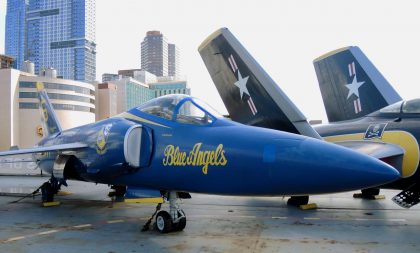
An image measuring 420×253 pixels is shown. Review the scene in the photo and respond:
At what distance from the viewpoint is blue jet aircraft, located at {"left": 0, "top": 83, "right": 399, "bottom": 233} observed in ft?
16.0

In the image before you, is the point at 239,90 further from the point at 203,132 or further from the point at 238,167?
the point at 238,167

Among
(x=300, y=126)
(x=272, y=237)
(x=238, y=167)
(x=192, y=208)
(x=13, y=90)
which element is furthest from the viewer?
(x=13, y=90)

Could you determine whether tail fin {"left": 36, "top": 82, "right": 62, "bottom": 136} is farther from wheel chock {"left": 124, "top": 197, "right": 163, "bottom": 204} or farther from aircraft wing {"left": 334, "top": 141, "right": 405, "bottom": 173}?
aircraft wing {"left": 334, "top": 141, "right": 405, "bottom": 173}

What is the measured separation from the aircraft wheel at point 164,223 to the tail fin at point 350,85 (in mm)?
6530

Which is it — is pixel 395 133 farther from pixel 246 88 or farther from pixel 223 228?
pixel 223 228

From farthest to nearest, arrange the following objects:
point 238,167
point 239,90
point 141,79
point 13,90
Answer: point 141,79 → point 13,90 → point 239,90 → point 238,167

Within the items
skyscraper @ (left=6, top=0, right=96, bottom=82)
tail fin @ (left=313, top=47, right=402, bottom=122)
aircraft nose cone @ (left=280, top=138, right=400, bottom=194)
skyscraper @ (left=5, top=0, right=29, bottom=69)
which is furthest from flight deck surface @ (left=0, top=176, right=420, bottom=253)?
skyscraper @ (left=5, top=0, right=29, bottom=69)

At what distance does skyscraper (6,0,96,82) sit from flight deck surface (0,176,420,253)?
168674 mm

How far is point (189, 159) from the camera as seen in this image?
6.32 metres

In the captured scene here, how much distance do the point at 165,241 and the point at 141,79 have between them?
397ft

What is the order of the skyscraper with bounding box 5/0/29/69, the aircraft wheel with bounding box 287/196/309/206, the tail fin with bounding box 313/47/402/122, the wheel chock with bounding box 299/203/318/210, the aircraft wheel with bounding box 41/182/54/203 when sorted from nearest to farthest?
the wheel chock with bounding box 299/203/318/210 < the aircraft wheel with bounding box 287/196/309/206 < the tail fin with bounding box 313/47/402/122 < the aircraft wheel with bounding box 41/182/54/203 < the skyscraper with bounding box 5/0/29/69

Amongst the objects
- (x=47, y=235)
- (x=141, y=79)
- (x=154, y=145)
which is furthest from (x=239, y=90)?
(x=141, y=79)

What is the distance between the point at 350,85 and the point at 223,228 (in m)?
6.23

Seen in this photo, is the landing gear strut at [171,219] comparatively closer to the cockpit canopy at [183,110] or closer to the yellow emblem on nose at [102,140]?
the cockpit canopy at [183,110]
